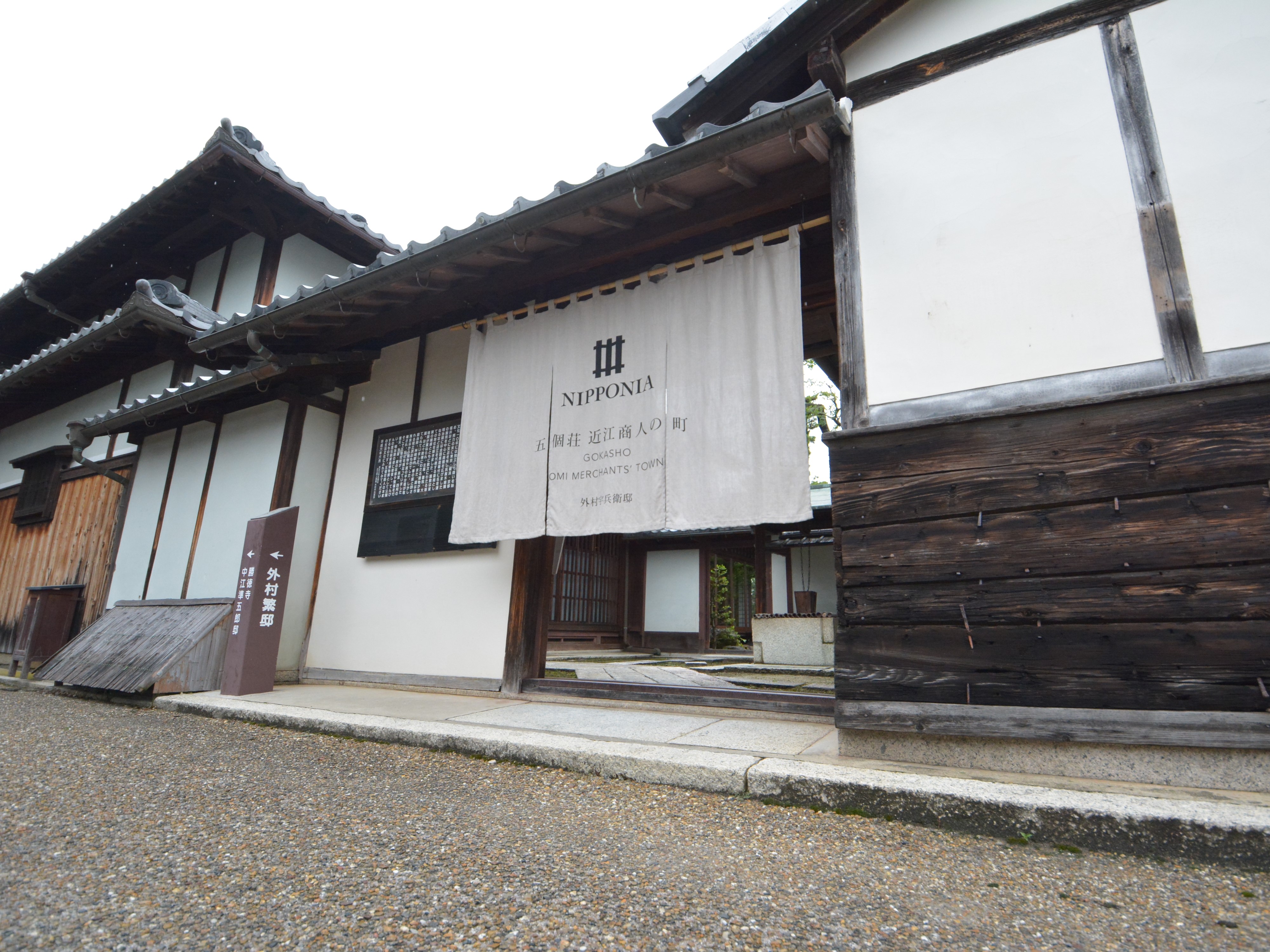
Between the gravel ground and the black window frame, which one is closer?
the gravel ground

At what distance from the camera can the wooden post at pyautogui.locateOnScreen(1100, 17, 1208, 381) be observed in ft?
8.54

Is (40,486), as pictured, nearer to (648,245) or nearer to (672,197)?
(648,245)

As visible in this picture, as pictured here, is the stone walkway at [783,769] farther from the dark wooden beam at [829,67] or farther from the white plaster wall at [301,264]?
the white plaster wall at [301,264]

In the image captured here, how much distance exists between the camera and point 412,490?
5871 mm

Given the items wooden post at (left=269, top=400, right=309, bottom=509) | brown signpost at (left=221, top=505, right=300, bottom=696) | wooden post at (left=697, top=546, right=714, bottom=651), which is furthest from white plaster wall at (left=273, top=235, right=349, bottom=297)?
wooden post at (left=697, top=546, right=714, bottom=651)

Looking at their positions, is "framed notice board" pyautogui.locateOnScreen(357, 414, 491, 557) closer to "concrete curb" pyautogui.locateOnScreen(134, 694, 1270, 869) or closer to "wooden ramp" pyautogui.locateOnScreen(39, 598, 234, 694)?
"wooden ramp" pyautogui.locateOnScreen(39, 598, 234, 694)

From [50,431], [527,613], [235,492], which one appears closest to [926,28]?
[527,613]

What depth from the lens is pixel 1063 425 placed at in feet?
8.73

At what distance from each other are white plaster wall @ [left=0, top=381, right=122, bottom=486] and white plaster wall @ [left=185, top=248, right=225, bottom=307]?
1.79m

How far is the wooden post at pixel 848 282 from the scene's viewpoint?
3.19 metres

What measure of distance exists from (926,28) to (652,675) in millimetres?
6270

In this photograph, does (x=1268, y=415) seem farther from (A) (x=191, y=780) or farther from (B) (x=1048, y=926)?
(A) (x=191, y=780)

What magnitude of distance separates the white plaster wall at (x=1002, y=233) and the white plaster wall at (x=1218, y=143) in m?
0.18

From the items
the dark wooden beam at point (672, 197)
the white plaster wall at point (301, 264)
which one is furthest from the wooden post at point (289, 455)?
the dark wooden beam at point (672, 197)
